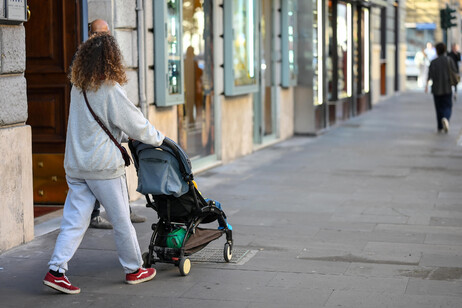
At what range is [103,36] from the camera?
6023 mm

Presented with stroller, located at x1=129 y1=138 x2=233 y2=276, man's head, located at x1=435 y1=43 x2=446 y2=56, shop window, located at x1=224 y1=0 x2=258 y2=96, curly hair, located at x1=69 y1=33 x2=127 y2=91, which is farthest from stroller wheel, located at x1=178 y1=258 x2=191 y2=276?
man's head, located at x1=435 y1=43 x2=446 y2=56

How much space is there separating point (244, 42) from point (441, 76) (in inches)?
220

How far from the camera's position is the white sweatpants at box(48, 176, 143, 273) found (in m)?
5.93

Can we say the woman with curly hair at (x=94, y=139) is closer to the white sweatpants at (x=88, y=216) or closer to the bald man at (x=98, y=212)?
the white sweatpants at (x=88, y=216)

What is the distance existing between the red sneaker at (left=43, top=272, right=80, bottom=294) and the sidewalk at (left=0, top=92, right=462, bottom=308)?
5 centimetres

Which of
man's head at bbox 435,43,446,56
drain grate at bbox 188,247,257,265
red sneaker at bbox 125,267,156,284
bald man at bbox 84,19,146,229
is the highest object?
man's head at bbox 435,43,446,56

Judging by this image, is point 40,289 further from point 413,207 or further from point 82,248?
point 413,207

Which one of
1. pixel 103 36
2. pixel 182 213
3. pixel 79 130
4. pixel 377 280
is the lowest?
pixel 377 280

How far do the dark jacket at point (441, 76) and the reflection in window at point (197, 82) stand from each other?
663 cm

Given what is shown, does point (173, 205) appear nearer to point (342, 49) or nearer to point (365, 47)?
point (342, 49)

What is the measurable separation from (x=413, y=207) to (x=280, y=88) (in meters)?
7.79

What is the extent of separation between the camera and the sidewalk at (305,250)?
5.87m

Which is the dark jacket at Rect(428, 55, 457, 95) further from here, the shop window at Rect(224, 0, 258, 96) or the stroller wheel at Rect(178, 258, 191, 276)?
the stroller wheel at Rect(178, 258, 191, 276)

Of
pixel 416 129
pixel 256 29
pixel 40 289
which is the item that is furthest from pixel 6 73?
pixel 416 129
